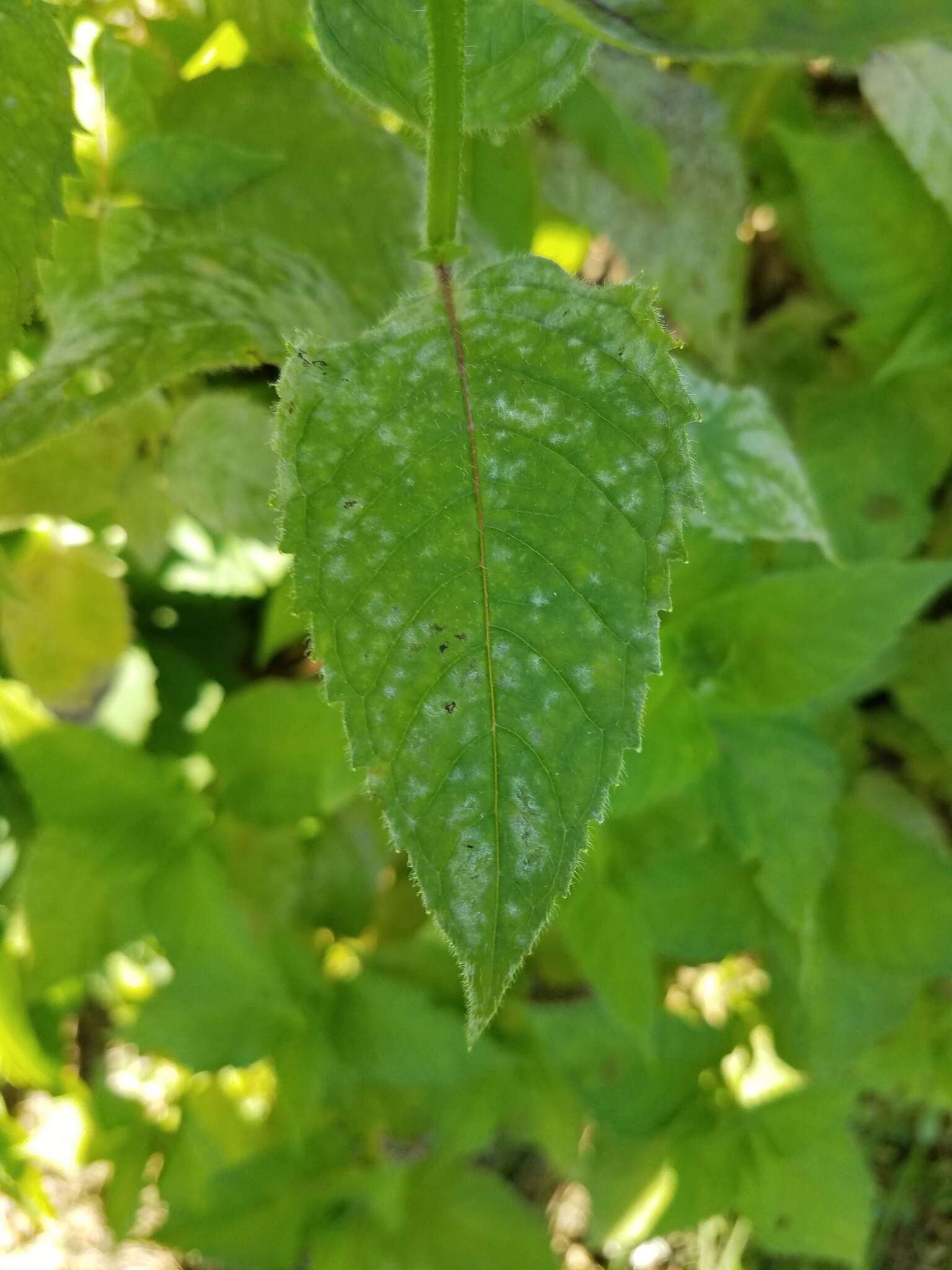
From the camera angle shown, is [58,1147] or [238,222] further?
[58,1147]

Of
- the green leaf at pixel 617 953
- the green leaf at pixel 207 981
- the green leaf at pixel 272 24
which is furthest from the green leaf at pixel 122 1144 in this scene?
the green leaf at pixel 272 24

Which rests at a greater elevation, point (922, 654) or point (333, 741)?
point (922, 654)

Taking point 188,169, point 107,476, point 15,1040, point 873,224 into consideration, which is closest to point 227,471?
point 107,476

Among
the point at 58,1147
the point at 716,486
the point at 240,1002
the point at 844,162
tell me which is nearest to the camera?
the point at 716,486

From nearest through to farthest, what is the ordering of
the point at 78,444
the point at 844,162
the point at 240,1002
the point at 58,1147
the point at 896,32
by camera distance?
the point at 896,32
the point at 78,444
the point at 844,162
the point at 240,1002
the point at 58,1147

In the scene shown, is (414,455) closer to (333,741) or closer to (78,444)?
(78,444)

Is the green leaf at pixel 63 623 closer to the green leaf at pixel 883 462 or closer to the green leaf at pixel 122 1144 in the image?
the green leaf at pixel 122 1144

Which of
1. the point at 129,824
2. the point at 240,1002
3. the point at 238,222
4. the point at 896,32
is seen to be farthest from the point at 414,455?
the point at 240,1002
